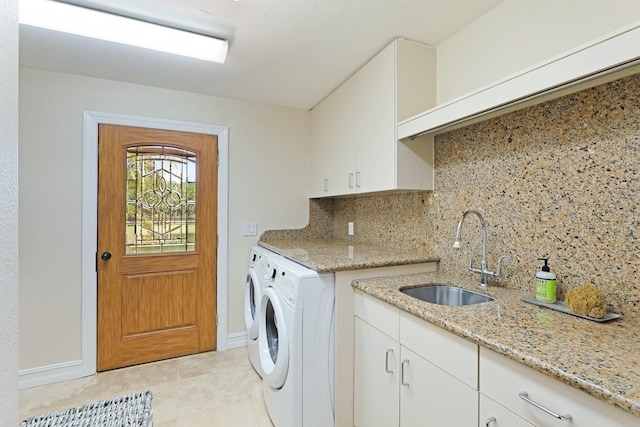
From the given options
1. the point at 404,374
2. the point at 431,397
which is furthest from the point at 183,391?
the point at 431,397

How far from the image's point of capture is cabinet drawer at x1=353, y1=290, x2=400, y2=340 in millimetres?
1381

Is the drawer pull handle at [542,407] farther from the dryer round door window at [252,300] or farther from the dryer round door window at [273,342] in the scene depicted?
the dryer round door window at [252,300]

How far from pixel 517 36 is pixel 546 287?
1.15m

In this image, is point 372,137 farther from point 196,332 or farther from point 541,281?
point 196,332

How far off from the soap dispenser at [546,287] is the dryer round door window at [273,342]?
3.88 feet

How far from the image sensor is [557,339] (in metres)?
0.92

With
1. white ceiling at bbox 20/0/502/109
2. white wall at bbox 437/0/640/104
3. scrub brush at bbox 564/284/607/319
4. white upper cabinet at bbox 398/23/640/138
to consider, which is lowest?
scrub brush at bbox 564/284/607/319

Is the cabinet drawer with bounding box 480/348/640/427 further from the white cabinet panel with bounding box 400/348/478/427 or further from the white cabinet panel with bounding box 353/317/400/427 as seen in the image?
the white cabinet panel with bounding box 353/317/400/427

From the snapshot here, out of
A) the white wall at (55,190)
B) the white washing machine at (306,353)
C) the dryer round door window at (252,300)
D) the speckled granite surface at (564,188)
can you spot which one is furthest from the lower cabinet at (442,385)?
the white wall at (55,190)

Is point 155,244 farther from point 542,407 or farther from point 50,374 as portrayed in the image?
point 542,407

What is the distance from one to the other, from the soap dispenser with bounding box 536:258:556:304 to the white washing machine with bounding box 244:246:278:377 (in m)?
1.40

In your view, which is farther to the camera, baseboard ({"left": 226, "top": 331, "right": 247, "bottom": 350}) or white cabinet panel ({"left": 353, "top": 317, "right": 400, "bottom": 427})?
baseboard ({"left": 226, "top": 331, "right": 247, "bottom": 350})

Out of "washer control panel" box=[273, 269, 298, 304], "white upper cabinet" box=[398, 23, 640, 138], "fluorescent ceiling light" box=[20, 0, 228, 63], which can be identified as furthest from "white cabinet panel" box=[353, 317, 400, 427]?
"fluorescent ceiling light" box=[20, 0, 228, 63]

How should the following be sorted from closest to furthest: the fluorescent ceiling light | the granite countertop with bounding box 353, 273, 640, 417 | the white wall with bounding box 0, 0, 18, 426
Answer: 1. the white wall with bounding box 0, 0, 18, 426
2. the granite countertop with bounding box 353, 273, 640, 417
3. the fluorescent ceiling light
